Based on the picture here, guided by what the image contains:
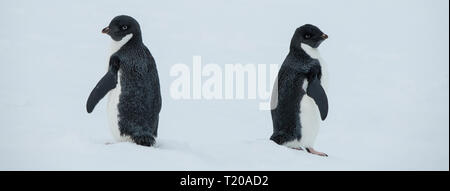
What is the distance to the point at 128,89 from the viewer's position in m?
3.46

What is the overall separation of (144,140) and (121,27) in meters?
0.69

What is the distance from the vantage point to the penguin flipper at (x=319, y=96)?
149 inches

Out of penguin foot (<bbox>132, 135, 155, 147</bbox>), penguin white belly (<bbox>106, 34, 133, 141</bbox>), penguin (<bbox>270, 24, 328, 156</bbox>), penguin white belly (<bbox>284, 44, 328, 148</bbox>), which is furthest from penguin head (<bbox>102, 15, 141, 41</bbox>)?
penguin white belly (<bbox>284, 44, 328, 148</bbox>)

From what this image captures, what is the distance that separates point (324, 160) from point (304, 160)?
0.16 metres

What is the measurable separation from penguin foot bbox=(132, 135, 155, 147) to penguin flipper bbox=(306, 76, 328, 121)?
3.46 feet

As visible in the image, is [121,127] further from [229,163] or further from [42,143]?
[229,163]

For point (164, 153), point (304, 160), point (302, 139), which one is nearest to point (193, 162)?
point (164, 153)

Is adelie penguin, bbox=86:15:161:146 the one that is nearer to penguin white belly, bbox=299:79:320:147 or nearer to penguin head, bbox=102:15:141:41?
penguin head, bbox=102:15:141:41

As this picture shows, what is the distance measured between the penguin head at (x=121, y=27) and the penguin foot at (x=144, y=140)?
0.61 meters

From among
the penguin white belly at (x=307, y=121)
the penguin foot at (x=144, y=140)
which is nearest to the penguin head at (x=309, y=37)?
the penguin white belly at (x=307, y=121)

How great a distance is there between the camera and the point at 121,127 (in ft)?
11.4

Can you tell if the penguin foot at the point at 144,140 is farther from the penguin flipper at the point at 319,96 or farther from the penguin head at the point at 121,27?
the penguin flipper at the point at 319,96

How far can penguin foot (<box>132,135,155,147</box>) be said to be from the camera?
3441 millimetres

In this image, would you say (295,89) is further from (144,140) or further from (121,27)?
(121,27)
